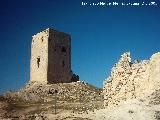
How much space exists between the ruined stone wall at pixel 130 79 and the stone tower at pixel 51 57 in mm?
34752

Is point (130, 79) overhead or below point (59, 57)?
below

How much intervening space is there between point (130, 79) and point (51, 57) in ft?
123

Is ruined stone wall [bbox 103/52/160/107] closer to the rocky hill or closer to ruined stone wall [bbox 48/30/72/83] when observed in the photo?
the rocky hill

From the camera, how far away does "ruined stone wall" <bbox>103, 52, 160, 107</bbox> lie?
18.7m

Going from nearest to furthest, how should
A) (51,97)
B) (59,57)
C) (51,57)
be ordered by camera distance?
(51,97)
(51,57)
(59,57)

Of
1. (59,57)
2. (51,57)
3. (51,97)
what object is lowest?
(51,97)

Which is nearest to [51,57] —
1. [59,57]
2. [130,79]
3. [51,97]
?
[59,57]

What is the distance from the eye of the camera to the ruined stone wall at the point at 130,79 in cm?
1870

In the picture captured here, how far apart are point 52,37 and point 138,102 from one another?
132ft

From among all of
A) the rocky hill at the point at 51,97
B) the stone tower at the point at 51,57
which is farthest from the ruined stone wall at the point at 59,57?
the rocky hill at the point at 51,97

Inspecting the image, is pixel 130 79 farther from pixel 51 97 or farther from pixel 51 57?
pixel 51 57

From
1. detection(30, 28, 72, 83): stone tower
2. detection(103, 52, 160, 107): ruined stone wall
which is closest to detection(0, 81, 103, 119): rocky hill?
detection(30, 28, 72, 83): stone tower

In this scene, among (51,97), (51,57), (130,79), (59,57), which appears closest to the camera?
(130,79)

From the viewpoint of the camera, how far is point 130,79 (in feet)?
66.2
